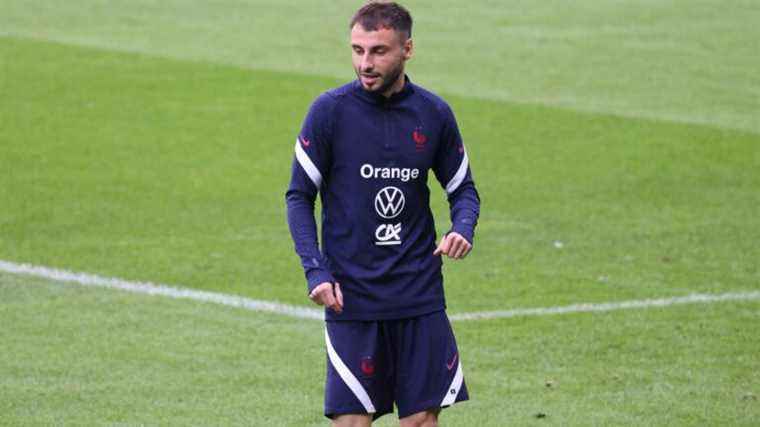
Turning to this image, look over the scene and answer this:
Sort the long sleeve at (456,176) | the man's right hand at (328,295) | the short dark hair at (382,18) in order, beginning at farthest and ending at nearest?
the long sleeve at (456,176) → the short dark hair at (382,18) → the man's right hand at (328,295)

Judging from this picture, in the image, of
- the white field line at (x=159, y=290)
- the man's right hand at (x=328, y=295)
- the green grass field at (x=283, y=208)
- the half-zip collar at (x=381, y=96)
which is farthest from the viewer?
the white field line at (x=159, y=290)

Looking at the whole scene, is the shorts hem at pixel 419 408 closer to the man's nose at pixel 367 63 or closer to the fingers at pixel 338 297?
the fingers at pixel 338 297

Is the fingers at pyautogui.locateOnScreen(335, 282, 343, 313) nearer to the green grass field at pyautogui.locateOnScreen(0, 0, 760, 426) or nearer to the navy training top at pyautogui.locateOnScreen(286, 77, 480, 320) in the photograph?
the navy training top at pyautogui.locateOnScreen(286, 77, 480, 320)

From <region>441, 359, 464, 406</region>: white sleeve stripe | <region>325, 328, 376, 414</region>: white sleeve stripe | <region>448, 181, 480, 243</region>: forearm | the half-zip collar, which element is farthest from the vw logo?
<region>441, 359, 464, 406</region>: white sleeve stripe

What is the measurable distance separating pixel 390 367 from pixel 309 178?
79cm

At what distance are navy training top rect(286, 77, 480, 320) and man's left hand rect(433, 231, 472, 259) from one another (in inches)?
1.8

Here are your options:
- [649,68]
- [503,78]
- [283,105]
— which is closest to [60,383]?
[283,105]

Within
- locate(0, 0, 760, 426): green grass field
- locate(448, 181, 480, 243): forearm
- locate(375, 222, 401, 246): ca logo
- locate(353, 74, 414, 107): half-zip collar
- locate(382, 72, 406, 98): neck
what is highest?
locate(382, 72, 406, 98): neck

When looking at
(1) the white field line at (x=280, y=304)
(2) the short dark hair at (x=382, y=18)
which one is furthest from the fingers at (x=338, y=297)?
(1) the white field line at (x=280, y=304)

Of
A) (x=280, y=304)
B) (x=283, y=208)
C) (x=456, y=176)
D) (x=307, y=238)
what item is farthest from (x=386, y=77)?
(x=283, y=208)

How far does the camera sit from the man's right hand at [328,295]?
21.2ft

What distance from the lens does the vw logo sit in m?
6.66

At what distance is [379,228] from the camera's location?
6.68 meters

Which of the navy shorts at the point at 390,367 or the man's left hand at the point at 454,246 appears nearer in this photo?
the man's left hand at the point at 454,246
